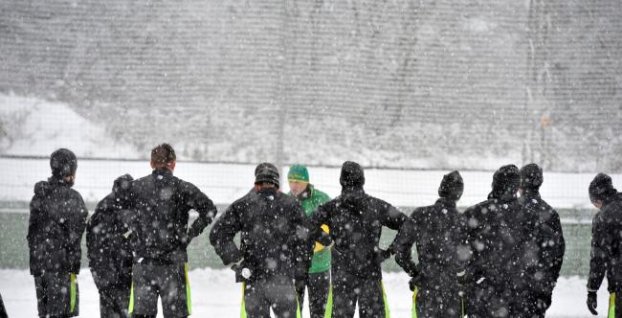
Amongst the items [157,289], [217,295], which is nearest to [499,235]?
[157,289]

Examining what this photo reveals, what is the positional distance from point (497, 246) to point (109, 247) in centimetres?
284

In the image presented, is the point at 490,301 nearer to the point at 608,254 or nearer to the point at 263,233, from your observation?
the point at 608,254

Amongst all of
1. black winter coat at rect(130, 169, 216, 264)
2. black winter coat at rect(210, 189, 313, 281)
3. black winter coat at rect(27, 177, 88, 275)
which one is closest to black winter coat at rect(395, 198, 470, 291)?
black winter coat at rect(210, 189, 313, 281)

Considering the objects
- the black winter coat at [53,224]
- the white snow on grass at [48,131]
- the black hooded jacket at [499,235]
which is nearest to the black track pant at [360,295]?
the black hooded jacket at [499,235]

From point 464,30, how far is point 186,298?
6153 mm

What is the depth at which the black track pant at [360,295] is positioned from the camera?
18.2 feet

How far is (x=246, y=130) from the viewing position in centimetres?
996

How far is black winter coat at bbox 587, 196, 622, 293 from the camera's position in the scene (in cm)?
561

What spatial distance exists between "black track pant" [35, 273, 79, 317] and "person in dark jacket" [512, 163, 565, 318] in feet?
10.8

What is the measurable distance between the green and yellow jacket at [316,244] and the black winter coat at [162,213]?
→ 3.48 feet

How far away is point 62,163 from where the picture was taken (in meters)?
6.00

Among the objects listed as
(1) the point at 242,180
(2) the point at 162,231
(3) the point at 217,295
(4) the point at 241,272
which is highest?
(1) the point at 242,180

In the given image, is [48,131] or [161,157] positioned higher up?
[48,131]

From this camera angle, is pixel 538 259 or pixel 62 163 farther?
pixel 62 163
